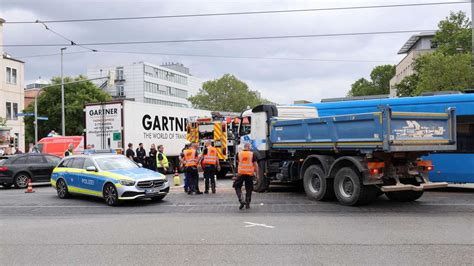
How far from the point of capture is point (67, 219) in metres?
10.4

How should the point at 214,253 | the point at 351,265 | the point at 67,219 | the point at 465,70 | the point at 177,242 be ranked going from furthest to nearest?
1. the point at 465,70
2. the point at 67,219
3. the point at 177,242
4. the point at 214,253
5. the point at 351,265

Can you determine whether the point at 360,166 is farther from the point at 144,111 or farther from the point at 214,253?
the point at 144,111

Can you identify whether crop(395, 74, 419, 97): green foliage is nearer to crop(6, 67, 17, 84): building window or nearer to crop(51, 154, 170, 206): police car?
crop(6, 67, 17, 84): building window

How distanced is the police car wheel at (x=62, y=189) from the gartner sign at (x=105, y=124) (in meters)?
8.15

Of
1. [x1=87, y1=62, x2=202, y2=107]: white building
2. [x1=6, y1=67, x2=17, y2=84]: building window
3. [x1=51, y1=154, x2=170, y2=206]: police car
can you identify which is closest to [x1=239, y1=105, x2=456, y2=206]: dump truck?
[x1=51, y1=154, x2=170, y2=206]: police car

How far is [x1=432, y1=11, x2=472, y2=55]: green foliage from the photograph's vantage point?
45.4 metres

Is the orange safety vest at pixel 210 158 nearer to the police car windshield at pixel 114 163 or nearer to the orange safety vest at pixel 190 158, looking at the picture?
the orange safety vest at pixel 190 158

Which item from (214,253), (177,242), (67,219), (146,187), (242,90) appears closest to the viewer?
(214,253)

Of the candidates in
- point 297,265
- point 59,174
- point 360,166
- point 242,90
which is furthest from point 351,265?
point 242,90

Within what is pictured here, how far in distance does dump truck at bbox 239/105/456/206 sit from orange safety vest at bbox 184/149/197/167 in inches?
108

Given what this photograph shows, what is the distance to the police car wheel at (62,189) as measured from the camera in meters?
14.3

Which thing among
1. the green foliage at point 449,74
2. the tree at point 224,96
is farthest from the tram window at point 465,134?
the tree at point 224,96

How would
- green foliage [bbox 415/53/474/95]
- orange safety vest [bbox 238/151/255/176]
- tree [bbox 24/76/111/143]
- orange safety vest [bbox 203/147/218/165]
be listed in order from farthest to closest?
tree [bbox 24/76/111/143], green foliage [bbox 415/53/474/95], orange safety vest [bbox 203/147/218/165], orange safety vest [bbox 238/151/255/176]

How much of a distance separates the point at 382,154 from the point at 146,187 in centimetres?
610
